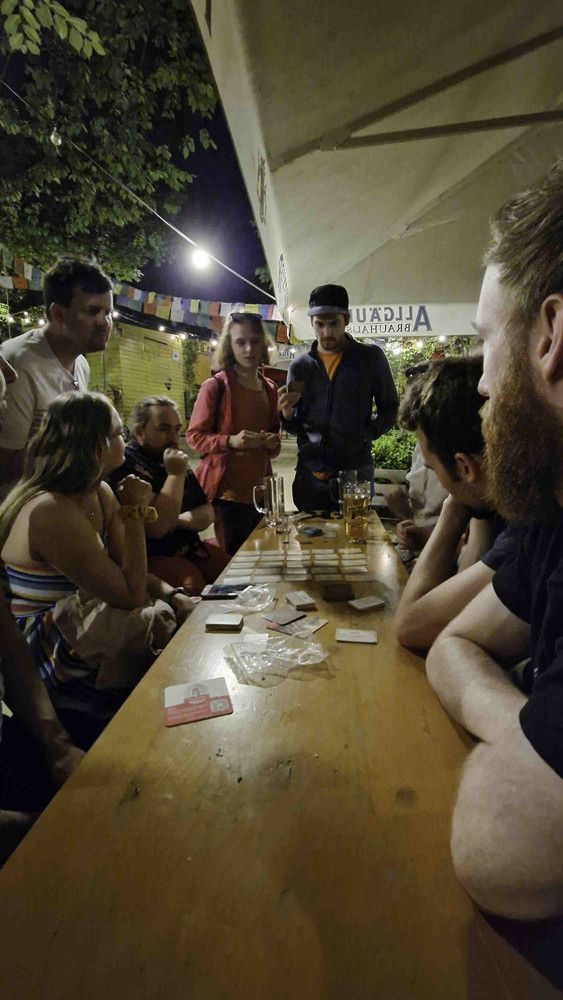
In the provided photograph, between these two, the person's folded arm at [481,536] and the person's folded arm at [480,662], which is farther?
the person's folded arm at [481,536]

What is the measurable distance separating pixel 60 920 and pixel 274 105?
2.25 m

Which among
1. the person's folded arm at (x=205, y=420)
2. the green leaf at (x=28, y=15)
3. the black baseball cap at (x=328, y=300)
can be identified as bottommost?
the person's folded arm at (x=205, y=420)

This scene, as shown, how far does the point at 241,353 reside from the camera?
3254 mm

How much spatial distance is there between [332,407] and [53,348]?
1688 millimetres

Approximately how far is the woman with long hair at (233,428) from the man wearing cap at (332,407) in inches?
9.4

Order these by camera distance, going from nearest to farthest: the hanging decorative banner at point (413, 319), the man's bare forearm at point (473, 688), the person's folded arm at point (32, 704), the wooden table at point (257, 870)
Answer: the wooden table at point (257, 870) → the man's bare forearm at point (473, 688) → the person's folded arm at point (32, 704) → the hanging decorative banner at point (413, 319)

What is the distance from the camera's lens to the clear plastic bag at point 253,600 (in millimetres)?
1532

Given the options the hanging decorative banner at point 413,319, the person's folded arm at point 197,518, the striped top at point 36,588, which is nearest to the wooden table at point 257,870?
the striped top at point 36,588

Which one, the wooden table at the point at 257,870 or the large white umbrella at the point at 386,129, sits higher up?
the large white umbrella at the point at 386,129

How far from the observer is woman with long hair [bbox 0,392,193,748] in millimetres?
1644

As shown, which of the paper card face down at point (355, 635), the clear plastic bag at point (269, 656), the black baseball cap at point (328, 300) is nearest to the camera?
the clear plastic bag at point (269, 656)

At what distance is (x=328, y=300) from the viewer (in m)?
3.07

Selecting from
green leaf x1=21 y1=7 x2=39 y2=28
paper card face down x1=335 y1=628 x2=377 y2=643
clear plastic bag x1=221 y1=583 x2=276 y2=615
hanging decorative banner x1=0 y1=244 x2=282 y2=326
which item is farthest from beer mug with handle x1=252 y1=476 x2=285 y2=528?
hanging decorative banner x1=0 y1=244 x2=282 y2=326

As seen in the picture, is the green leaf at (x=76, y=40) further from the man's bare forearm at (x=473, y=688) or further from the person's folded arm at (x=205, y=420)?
the man's bare forearm at (x=473, y=688)
